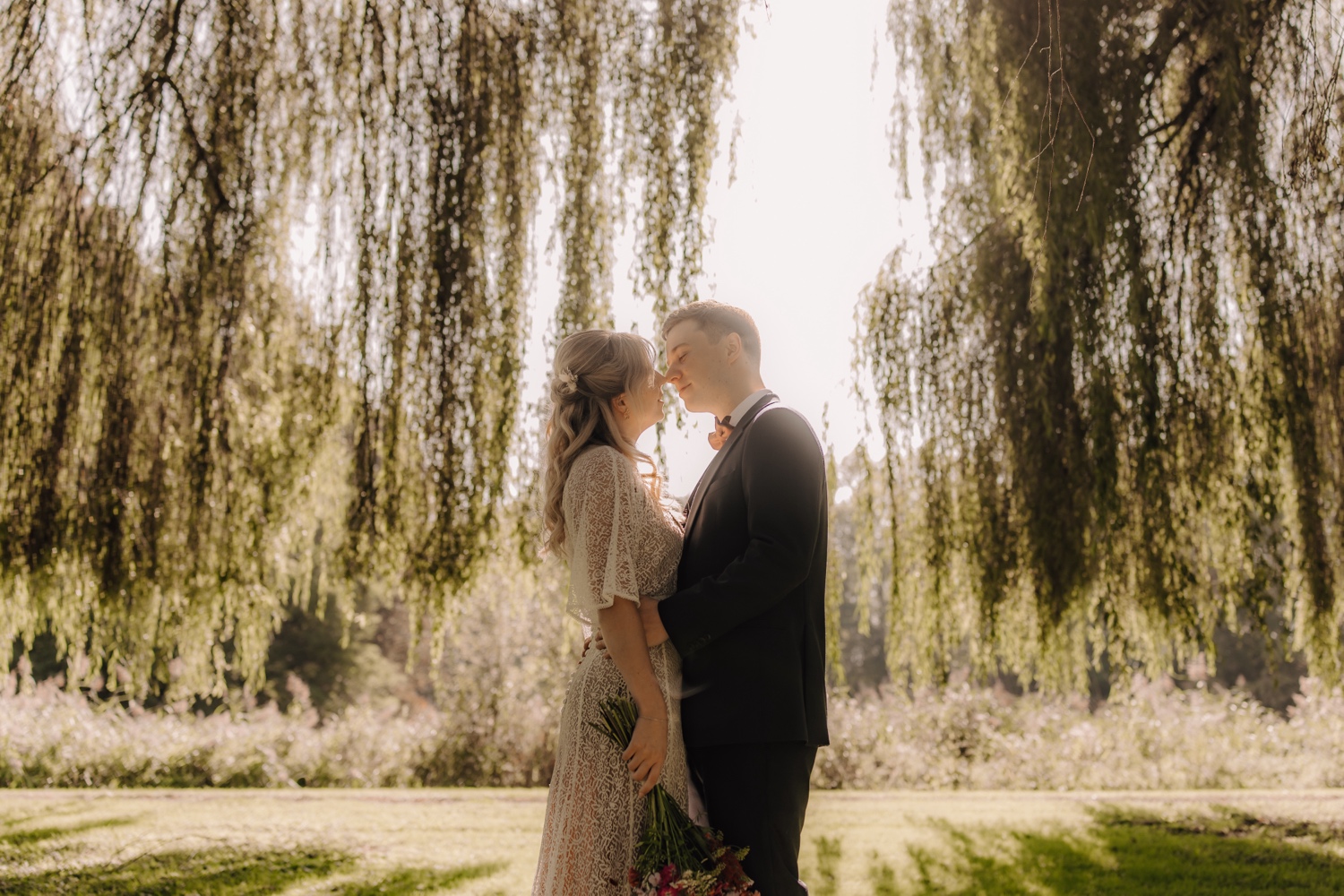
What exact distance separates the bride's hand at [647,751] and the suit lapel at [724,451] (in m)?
0.48

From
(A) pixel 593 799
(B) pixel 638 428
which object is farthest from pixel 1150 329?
(A) pixel 593 799

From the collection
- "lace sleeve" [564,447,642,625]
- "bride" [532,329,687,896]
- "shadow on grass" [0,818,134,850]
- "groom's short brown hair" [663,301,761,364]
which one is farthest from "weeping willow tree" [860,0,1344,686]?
"shadow on grass" [0,818,134,850]

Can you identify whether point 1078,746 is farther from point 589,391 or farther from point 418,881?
point 589,391

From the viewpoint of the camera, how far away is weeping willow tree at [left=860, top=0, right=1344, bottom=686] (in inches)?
182

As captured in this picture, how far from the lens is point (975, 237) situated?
532cm

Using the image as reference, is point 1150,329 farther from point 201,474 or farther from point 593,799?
point 201,474

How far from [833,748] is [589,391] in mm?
8513

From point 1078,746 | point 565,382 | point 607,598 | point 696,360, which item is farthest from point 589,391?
point 1078,746

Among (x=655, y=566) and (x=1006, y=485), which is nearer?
(x=655, y=566)

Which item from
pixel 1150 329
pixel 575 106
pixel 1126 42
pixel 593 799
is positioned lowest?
pixel 593 799

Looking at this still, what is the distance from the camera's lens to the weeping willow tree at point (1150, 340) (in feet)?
15.1

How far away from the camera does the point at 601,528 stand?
6.43 ft

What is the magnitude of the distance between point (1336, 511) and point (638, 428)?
449 centimetres

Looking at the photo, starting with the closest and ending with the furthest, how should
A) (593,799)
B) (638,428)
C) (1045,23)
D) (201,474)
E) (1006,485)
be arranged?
(593,799), (638,428), (201,474), (1045,23), (1006,485)
